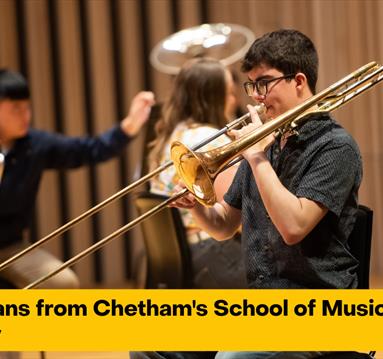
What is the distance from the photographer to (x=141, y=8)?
5641mm

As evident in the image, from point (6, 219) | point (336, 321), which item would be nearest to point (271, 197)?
point (336, 321)

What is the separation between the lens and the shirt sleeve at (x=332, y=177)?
81.0 inches

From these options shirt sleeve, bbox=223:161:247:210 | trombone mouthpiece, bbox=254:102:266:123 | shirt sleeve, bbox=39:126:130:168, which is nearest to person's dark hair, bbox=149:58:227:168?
shirt sleeve, bbox=39:126:130:168

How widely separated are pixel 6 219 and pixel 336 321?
202 centimetres

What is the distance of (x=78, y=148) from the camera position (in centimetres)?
404

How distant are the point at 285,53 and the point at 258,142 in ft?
0.82

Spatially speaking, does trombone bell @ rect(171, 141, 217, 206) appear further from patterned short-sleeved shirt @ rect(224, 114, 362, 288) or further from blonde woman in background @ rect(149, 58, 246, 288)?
blonde woman in background @ rect(149, 58, 246, 288)

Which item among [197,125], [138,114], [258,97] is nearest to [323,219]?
[258,97]

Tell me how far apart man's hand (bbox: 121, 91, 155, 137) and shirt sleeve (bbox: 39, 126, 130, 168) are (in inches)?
2.0

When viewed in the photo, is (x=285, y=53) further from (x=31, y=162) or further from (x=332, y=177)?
(x=31, y=162)

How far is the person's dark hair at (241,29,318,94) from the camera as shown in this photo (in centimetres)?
218

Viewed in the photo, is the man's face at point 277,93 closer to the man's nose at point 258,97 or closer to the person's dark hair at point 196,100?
the man's nose at point 258,97

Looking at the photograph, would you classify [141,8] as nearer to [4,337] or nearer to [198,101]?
[198,101]

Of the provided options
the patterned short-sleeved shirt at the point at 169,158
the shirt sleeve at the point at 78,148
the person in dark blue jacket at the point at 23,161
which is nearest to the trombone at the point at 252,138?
the patterned short-sleeved shirt at the point at 169,158
